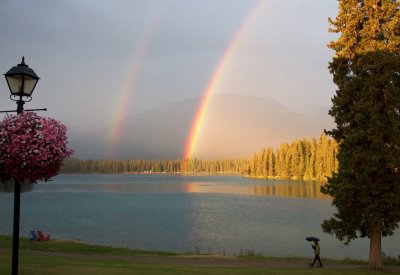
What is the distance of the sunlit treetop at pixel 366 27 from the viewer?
2381 cm

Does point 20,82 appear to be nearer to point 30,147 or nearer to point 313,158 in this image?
point 30,147

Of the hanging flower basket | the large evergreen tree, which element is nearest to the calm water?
the large evergreen tree

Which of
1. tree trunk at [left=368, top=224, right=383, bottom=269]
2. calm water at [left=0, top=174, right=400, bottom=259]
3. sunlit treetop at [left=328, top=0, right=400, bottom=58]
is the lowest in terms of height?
calm water at [left=0, top=174, right=400, bottom=259]

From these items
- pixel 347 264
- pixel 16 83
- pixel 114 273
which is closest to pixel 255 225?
pixel 347 264

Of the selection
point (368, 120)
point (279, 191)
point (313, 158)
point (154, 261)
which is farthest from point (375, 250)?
point (313, 158)

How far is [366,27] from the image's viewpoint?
79.6 feet

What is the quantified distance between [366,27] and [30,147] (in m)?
21.0

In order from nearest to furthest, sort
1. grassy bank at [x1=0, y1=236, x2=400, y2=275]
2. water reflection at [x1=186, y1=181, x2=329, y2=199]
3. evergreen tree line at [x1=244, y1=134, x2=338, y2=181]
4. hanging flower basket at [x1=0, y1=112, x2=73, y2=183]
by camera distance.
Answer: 1. hanging flower basket at [x1=0, y1=112, x2=73, y2=183]
2. grassy bank at [x1=0, y1=236, x2=400, y2=275]
3. water reflection at [x1=186, y1=181, x2=329, y2=199]
4. evergreen tree line at [x1=244, y1=134, x2=338, y2=181]

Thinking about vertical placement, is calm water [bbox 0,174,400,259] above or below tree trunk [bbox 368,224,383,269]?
below

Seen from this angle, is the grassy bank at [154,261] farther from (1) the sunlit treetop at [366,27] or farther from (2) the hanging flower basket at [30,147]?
(1) the sunlit treetop at [366,27]

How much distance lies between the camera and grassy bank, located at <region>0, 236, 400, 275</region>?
19.0 m

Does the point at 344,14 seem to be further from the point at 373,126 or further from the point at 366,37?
the point at 373,126

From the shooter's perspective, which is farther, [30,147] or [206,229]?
[206,229]

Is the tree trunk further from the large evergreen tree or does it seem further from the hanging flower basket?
the hanging flower basket
